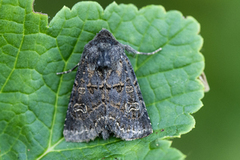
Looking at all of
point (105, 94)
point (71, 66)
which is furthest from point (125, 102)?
point (71, 66)

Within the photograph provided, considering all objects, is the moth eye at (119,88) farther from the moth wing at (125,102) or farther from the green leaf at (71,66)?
the green leaf at (71,66)

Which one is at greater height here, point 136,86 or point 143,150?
point 136,86

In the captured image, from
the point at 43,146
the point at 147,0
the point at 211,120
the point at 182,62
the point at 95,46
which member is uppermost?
the point at 147,0

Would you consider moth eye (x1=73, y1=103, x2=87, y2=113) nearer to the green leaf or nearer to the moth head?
the green leaf

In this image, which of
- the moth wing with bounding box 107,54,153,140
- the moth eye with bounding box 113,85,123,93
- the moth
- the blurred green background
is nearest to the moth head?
the moth

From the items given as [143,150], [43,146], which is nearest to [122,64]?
[143,150]

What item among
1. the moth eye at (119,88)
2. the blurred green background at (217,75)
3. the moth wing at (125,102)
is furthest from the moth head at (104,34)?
the blurred green background at (217,75)

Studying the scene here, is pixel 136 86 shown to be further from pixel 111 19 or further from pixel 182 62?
pixel 111 19

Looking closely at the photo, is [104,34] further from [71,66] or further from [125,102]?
[125,102]
